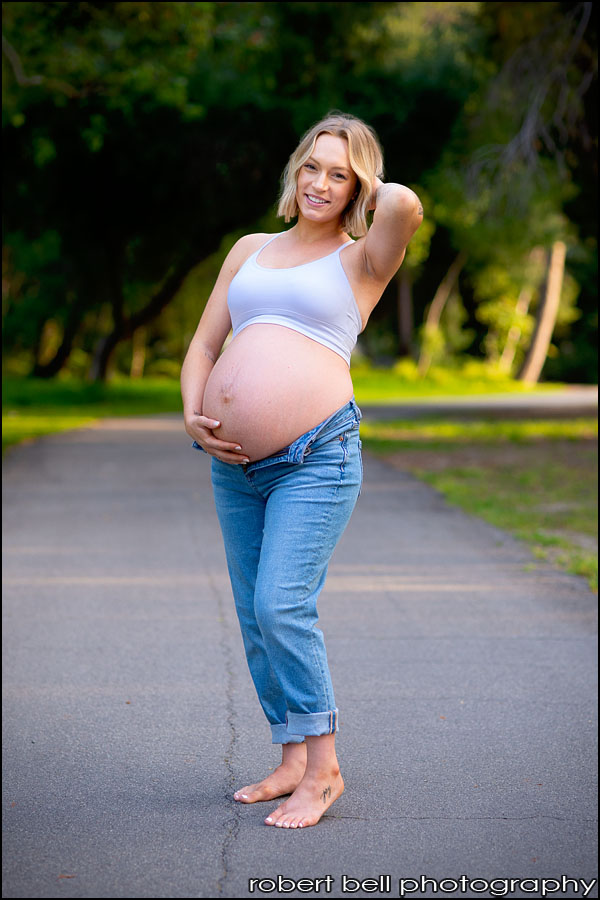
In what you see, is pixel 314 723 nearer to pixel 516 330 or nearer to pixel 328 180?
pixel 328 180

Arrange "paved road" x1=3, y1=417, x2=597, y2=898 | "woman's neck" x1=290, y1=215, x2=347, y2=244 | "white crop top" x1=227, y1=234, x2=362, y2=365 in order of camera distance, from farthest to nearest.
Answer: "woman's neck" x1=290, y1=215, x2=347, y2=244
"white crop top" x1=227, y1=234, x2=362, y2=365
"paved road" x1=3, y1=417, x2=597, y2=898

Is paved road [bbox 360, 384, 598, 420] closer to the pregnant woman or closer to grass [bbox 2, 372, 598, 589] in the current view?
grass [bbox 2, 372, 598, 589]

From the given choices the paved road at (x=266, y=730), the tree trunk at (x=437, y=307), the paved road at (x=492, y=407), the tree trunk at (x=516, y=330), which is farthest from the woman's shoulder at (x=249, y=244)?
the tree trunk at (x=516, y=330)

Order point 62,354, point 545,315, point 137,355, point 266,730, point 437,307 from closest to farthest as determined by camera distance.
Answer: point 266,730 < point 62,354 < point 545,315 < point 137,355 < point 437,307

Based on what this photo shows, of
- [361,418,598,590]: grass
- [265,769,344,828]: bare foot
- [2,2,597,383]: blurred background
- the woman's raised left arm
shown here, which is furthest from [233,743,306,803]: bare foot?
[2,2,597,383]: blurred background

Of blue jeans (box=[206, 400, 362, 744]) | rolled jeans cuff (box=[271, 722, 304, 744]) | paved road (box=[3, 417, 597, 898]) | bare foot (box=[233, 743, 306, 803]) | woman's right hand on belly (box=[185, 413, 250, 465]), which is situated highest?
woman's right hand on belly (box=[185, 413, 250, 465])

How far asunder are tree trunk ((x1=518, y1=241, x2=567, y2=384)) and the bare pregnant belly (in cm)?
3514

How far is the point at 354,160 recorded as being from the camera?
3.52 meters

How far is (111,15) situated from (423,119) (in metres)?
9.95

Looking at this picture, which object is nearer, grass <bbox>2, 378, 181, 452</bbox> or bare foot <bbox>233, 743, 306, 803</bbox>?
bare foot <bbox>233, 743, 306, 803</bbox>

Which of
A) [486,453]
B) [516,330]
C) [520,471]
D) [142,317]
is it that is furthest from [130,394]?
[516,330]

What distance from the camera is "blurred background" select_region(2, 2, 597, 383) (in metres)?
14.9

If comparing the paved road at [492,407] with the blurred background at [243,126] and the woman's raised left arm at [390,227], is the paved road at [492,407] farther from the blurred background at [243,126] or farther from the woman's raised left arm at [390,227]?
the woman's raised left arm at [390,227]

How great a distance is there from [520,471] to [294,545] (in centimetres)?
1027
